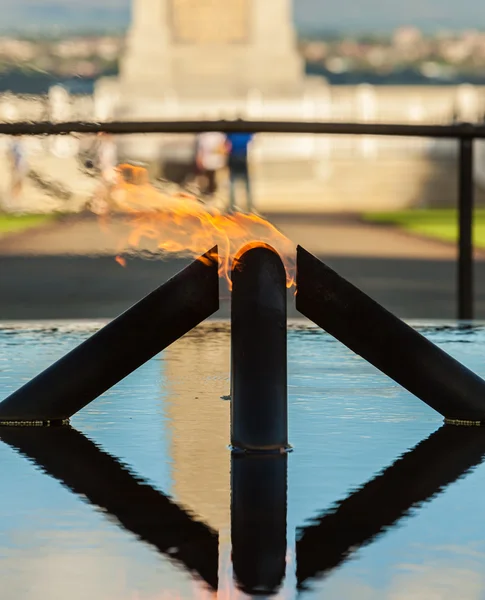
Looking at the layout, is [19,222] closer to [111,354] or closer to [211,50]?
[111,354]

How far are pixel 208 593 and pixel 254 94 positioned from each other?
200 feet

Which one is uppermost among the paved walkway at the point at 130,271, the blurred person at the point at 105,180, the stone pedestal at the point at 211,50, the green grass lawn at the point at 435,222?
the stone pedestal at the point at 211,50

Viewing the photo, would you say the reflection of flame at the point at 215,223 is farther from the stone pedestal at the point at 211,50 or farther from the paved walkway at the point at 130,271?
the stone pedestal at the point at 211,50

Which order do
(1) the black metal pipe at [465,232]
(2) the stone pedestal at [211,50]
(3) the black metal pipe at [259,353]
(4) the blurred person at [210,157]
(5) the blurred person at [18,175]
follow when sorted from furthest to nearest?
(2) the stone pedestal at [211,50] < (4) the blurred person at [210,157] < (5) the blurred person at [18,175] < (1) the black metal pipe at [465,232] < (3) the black metal pipe at [259,353]

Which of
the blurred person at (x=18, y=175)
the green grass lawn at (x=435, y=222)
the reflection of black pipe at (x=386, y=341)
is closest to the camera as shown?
the reflection of black pipe at (x=386, y=341)

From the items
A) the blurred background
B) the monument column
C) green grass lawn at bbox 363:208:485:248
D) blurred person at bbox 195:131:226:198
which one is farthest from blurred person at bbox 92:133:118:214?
the monument column

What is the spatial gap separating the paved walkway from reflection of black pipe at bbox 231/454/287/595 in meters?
5.22

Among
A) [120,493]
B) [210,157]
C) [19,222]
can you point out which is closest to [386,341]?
[120,493]

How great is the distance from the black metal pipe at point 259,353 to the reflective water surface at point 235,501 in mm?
65

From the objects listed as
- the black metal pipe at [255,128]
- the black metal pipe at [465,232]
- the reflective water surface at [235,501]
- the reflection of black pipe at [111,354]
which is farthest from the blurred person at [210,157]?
the reflection of black pipe at [111,354]

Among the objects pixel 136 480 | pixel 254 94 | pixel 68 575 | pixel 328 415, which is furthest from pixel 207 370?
pixel 254 94

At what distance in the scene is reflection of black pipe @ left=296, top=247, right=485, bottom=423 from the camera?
3.54 metres

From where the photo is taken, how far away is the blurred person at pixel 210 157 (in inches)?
1305

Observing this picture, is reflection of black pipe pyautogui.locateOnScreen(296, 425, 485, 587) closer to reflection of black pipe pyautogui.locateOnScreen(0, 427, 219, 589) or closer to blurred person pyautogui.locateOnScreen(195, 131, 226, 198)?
reflection of black pipe pyautogui.locateOnScreen(0, 427, 219, 589)
